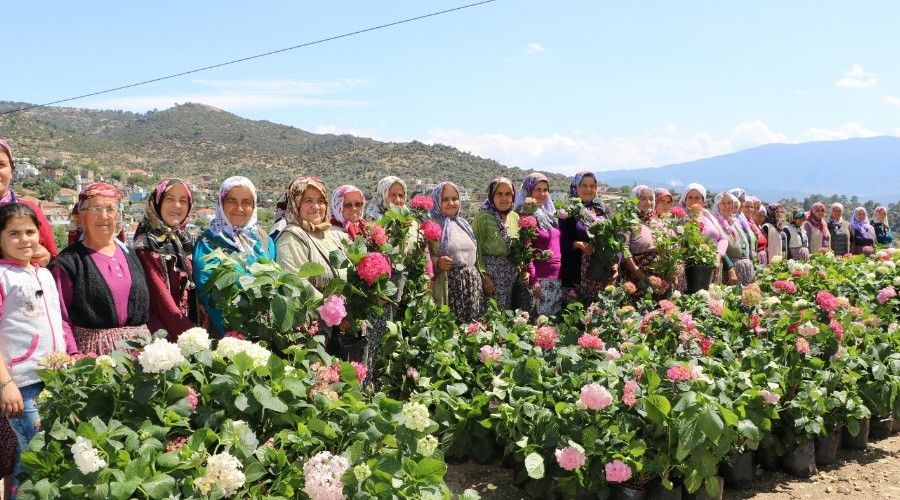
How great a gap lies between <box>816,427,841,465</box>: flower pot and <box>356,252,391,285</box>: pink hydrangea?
2689 mm

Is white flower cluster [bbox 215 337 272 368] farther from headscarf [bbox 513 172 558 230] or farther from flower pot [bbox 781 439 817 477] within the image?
headscarf [bbox 513 172 558 230]

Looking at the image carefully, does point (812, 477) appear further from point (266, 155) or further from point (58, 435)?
point (266, 155)

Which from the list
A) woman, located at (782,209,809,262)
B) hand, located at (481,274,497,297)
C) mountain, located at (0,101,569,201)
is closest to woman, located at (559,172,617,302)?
hand, located at (481,274,497,297)

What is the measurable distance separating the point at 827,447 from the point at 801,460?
31 centimetres

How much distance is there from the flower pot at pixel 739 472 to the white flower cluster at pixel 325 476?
2.35m

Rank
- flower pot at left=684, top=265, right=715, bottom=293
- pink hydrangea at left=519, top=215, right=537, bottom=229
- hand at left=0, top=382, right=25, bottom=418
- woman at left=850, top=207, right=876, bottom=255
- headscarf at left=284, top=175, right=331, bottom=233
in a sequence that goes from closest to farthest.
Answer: hand at left=0, top=382, right=25, bottom=418 < headscarf at left=284, top=175, right=331, bottom=233 < pink hydrangea at left=519, top=215, right=537, bottom=229 < flower pot at left=684, top=265, right=715, bottom=293 < woman at left=850, top=207, right=876, bottom=255

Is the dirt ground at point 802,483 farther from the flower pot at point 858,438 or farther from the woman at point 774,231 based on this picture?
the woman at point 774,231

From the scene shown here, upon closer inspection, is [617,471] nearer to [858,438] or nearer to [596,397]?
[596,397]

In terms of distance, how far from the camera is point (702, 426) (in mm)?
2885

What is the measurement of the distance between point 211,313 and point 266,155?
36463 millimetres

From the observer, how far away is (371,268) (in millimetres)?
3133

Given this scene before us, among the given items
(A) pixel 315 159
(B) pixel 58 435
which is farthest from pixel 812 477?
(A) pixel 315 159

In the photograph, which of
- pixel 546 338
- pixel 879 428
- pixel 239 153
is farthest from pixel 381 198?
pixel 239 153

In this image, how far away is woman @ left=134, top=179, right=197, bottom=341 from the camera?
3.15m
